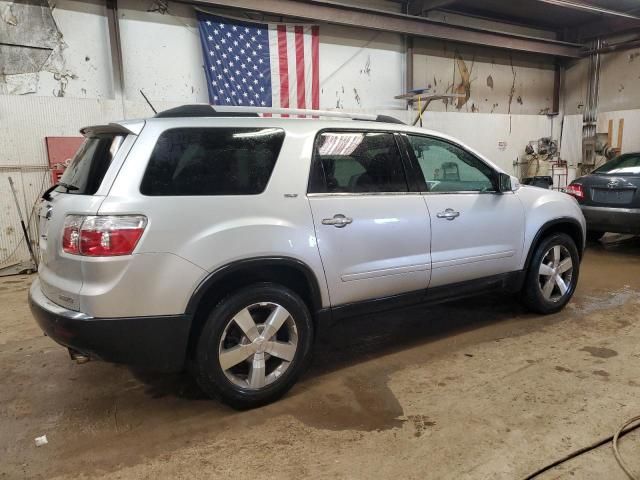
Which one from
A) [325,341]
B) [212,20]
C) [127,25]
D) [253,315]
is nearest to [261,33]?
[212,20]

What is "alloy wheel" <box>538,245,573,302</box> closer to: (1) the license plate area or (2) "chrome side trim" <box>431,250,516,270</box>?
(2) "chrome side trim" <box>431,250,516,270</box>

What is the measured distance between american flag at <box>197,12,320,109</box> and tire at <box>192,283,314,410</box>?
5376 millimetres

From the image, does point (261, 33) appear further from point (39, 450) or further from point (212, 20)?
point (39, 450)

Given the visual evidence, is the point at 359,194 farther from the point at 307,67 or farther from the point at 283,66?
the point at 307,67

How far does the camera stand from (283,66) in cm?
770

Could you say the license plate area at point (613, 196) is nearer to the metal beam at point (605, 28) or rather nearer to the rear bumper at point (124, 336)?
the metal beam at point (605, 28)

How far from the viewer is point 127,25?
6.72m

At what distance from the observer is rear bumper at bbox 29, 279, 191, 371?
225 cm

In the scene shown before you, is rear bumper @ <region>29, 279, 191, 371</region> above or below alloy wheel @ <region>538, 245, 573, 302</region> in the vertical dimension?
above

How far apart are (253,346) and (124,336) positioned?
2.18 ft

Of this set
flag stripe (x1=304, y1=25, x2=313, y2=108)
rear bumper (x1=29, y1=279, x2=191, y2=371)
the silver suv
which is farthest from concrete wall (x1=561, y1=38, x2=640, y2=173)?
rear bumper (x1=29, y1=279, x2=191, y2=371)

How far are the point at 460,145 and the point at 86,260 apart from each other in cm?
267

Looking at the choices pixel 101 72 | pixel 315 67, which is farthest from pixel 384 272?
pixel 315 67

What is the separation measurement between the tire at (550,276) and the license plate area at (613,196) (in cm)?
252
